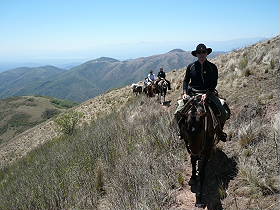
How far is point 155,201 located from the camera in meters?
5.59

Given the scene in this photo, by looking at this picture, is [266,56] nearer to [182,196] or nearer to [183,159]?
[183,159]

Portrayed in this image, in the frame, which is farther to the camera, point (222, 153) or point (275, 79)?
point (275, 79)

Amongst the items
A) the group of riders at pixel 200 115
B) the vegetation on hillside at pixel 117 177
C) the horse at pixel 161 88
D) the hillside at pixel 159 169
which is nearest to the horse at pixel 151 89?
the horse at pixel 161 88

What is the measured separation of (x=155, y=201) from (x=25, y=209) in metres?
3.29

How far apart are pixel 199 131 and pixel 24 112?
153995mm

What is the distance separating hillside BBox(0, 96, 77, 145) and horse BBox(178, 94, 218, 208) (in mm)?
124555

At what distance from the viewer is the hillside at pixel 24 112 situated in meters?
131

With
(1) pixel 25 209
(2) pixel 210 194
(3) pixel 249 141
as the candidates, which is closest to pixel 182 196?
(2) pixel 210 194

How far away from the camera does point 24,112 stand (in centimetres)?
14875

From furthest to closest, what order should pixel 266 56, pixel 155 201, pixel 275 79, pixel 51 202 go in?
1. pixel 266 56
2. pixel 275 79
3. pixel 51 202
4. pixel 155 201

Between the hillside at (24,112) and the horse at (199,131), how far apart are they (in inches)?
4904

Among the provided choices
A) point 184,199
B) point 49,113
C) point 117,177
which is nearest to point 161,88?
point 117,177

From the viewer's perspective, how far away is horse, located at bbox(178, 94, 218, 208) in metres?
5.68

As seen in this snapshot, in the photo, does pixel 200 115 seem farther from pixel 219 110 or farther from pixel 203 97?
pixel 219 110
